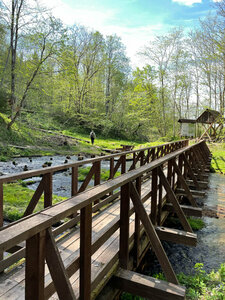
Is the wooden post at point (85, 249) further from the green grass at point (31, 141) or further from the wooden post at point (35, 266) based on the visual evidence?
the green grass at point (31, 141)

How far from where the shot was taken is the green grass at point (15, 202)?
18.1ft

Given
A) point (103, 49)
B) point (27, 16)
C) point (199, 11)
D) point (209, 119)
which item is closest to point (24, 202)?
point (27, 16)

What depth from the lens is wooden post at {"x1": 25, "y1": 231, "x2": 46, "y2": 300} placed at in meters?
1.18

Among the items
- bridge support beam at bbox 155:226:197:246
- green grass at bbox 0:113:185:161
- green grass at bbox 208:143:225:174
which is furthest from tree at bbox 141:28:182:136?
bridge support beam at bbox 155:226:197:246

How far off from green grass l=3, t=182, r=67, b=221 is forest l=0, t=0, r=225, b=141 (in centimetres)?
1040

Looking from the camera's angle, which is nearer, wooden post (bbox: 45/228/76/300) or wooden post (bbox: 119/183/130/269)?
wooden post (bbox: 45/228/76/300)

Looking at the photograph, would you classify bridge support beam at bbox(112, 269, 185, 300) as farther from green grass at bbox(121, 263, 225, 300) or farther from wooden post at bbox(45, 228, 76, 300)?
wooden post at bbox(45, 228, 76, 300)

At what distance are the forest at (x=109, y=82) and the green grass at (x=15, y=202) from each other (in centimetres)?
1040

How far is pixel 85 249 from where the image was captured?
1.77 meters

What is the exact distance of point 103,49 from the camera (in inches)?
1330

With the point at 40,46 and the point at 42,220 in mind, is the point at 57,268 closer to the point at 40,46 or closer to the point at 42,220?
the point at 42,220

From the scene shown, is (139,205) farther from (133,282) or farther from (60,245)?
(60,245)

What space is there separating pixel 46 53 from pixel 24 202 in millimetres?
13409

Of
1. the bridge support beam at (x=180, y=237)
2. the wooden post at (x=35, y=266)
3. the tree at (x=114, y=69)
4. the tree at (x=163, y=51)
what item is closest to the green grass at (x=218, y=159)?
the tree at (x=163, y=51)
